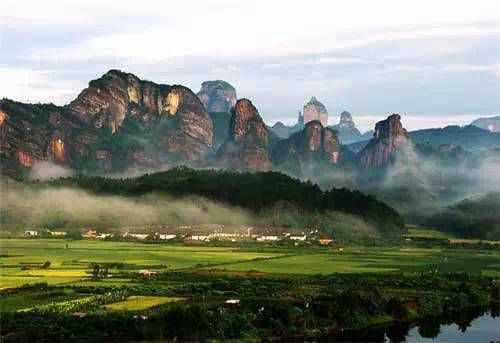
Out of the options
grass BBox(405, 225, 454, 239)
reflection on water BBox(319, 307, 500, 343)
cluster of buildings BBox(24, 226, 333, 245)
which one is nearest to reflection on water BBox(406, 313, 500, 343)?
reflection on water BBox(319, 307, 500, 343)

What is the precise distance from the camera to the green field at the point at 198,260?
99.4m

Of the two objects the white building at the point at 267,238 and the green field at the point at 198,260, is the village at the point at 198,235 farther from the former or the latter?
the green field at the point at 198,260

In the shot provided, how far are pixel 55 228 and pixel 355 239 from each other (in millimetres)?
59619

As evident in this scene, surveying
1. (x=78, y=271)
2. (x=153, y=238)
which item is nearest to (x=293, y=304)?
(x=78, y=271)

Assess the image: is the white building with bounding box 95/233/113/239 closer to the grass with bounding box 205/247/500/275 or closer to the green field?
the green field

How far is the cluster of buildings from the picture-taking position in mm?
162625

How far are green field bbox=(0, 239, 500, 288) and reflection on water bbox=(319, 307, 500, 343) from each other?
1006 inches

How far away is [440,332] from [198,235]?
96.3m

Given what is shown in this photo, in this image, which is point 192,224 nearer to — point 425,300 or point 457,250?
point 457,250

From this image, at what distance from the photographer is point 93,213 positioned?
192875 mm

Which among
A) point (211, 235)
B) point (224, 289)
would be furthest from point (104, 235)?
point (224, 289)

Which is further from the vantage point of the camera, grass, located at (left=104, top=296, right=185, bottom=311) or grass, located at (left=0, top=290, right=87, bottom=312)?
grass, located at (left=0, top=290, right=87, bottom=312)

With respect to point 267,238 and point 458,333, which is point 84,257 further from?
point 458,333

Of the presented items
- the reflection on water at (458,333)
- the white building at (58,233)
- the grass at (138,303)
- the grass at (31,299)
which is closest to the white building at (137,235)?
the white building at (58,233)
